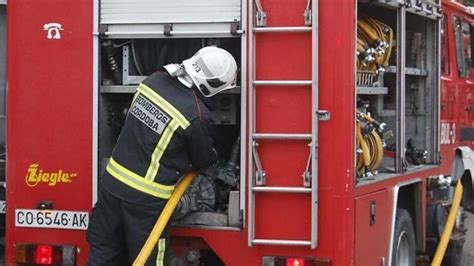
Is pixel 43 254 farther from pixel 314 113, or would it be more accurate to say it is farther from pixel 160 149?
pixel 314 113

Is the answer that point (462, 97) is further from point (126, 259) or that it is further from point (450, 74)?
point (126, 259)

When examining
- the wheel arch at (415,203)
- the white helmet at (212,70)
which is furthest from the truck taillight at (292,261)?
the wheel arch at (415,203)

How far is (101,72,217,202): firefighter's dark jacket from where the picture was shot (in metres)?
5.16

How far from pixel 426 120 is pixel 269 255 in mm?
2875

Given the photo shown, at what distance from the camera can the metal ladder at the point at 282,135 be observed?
511cm

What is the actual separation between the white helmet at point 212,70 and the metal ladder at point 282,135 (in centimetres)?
13

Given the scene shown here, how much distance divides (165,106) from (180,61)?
2.50ft

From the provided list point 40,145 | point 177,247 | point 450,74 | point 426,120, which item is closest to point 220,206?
point 177,247

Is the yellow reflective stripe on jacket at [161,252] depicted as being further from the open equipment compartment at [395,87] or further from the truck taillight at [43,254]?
the open equipment compartment at [395,87]

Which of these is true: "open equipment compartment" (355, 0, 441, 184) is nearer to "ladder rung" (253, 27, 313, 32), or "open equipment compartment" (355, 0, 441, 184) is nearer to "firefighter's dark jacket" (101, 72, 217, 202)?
"ladder rung" (253, 27, 313, 32)

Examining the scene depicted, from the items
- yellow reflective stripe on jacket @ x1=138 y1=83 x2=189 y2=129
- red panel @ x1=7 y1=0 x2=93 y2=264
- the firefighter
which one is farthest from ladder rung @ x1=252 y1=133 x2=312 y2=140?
red panel @ x1=7 y1=0 x2=93 y2=264

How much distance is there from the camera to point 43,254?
222 inches

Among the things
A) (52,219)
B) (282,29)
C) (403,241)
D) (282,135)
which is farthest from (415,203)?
(52,219)

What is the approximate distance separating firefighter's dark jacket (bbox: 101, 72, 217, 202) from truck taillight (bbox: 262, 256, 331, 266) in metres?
0.70
